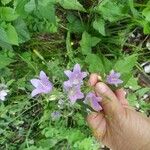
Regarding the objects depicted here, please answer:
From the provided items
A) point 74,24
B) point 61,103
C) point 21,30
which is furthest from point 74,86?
point 74,24

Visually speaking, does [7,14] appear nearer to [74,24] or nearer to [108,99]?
[74,24]

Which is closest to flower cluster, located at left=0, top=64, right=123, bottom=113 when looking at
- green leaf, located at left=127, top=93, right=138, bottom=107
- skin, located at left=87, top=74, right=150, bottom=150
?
skin, located at left=87, top=74, right=150, bottom=150

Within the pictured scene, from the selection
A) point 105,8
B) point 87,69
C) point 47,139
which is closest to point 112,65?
point 87,69

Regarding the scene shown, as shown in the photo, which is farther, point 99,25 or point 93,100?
point 99,25

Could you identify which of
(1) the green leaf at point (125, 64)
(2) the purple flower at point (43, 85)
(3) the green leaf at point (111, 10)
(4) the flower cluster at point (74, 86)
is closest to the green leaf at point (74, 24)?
(3) the green leaf at point (111, 10)

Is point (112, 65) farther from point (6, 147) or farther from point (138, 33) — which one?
point (6, 147)

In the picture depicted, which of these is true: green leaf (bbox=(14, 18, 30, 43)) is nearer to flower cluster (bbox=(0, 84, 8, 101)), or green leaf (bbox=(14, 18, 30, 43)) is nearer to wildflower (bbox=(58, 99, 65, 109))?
flower cluster (bbox=(0, 84, 8, 101))

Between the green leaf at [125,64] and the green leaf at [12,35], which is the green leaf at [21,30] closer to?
the green leaf at [12,35]
